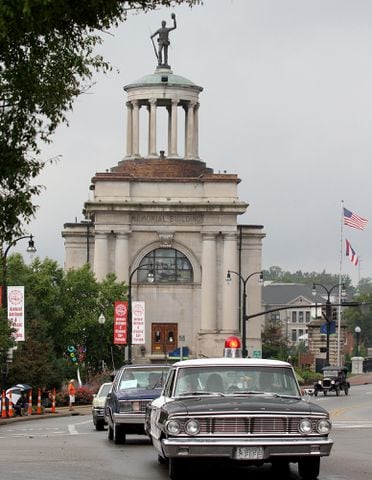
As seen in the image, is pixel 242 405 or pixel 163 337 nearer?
pixel 242 405

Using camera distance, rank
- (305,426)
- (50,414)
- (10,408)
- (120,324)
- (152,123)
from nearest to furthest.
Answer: (305,426)
(10,408)
(50,414)
(120,324)
(152,123)

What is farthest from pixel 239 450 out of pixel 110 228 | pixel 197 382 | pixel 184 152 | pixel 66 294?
pixel 184 152

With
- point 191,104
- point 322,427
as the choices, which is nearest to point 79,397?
point 322,427

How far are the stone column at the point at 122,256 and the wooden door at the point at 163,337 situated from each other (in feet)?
14.9

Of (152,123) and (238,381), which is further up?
(152,123)

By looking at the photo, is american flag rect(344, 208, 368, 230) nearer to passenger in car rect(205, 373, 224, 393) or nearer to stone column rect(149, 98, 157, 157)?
stone column rect(149, 98, 157, 157)

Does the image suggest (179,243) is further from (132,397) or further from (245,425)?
(245,425)

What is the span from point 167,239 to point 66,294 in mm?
18421

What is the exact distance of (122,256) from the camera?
356 ft

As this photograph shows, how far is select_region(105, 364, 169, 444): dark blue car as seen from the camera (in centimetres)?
2741

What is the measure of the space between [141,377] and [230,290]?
79.5 metres

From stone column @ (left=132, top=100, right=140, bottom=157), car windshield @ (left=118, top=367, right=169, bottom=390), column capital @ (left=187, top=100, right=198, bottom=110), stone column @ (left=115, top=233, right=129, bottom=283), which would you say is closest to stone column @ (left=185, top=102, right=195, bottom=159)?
column capital @ (left=187, top=100, right=198, bottom=110)

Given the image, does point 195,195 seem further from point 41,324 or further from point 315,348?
point 41,324

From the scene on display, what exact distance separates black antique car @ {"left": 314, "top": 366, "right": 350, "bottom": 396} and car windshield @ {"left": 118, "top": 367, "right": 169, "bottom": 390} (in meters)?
44.8
